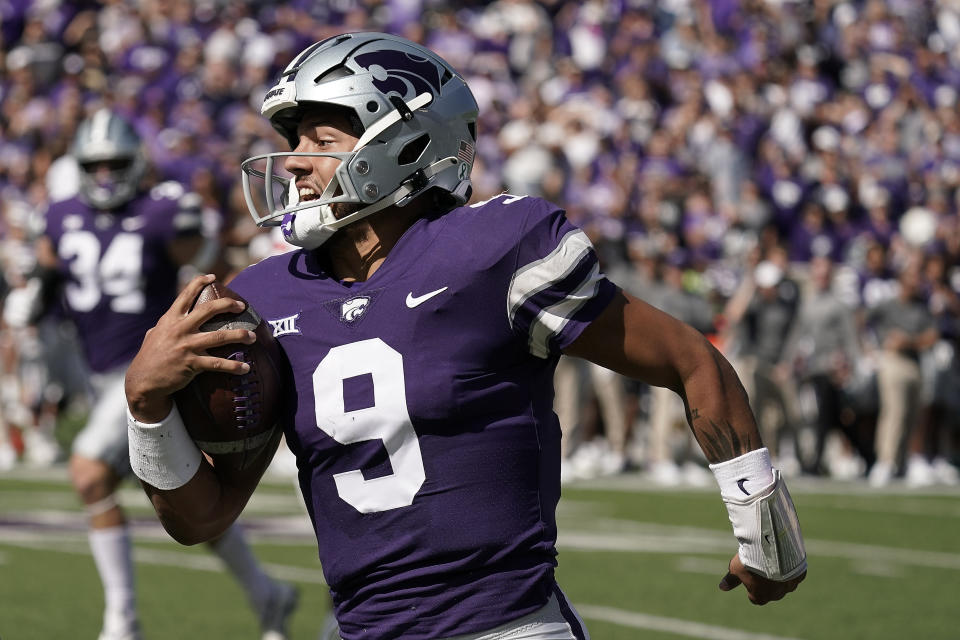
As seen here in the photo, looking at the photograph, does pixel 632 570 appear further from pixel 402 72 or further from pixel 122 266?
pixel 402 72

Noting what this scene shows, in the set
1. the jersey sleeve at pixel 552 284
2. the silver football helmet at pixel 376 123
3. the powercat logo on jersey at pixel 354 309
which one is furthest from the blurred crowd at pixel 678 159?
the jersey sleeve at pixel 552 284

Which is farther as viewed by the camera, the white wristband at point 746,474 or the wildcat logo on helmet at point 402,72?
the wildcat logo on helmet at point 402,72

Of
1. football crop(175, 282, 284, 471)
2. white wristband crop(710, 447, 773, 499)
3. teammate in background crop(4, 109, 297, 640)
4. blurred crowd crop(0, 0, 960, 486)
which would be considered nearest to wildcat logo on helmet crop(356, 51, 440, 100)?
football crop(175, 282, 284, 471)

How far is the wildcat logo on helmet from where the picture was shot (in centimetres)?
287

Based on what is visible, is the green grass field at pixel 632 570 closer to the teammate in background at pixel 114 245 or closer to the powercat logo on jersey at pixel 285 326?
the teammate in background at pixel 114 245

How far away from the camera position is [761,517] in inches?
108

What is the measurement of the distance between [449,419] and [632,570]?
5.19 m

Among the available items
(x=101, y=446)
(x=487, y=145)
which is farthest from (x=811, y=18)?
(x=101, y=446)

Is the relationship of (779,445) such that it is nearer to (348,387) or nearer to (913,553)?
(913,553)

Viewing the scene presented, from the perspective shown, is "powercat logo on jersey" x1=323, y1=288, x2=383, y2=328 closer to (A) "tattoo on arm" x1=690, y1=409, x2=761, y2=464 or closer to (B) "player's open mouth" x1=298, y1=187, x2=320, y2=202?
(B) "player's open mouth" x1=298, y1=187, x2=320, y2=202

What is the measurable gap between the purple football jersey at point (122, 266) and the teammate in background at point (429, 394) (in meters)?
3.44

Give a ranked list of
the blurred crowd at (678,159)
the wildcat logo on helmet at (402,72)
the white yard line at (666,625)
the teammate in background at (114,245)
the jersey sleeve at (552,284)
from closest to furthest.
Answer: the jersey sleeve at (552,284) < the wildcat logo on helmet at (402,72) < the white yard line at (666,625) < the teammate in background at (114,245) < the blurred crowd at (678,159)

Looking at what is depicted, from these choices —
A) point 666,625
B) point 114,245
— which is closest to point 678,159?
point 666,625

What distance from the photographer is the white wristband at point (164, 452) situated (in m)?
2.67
